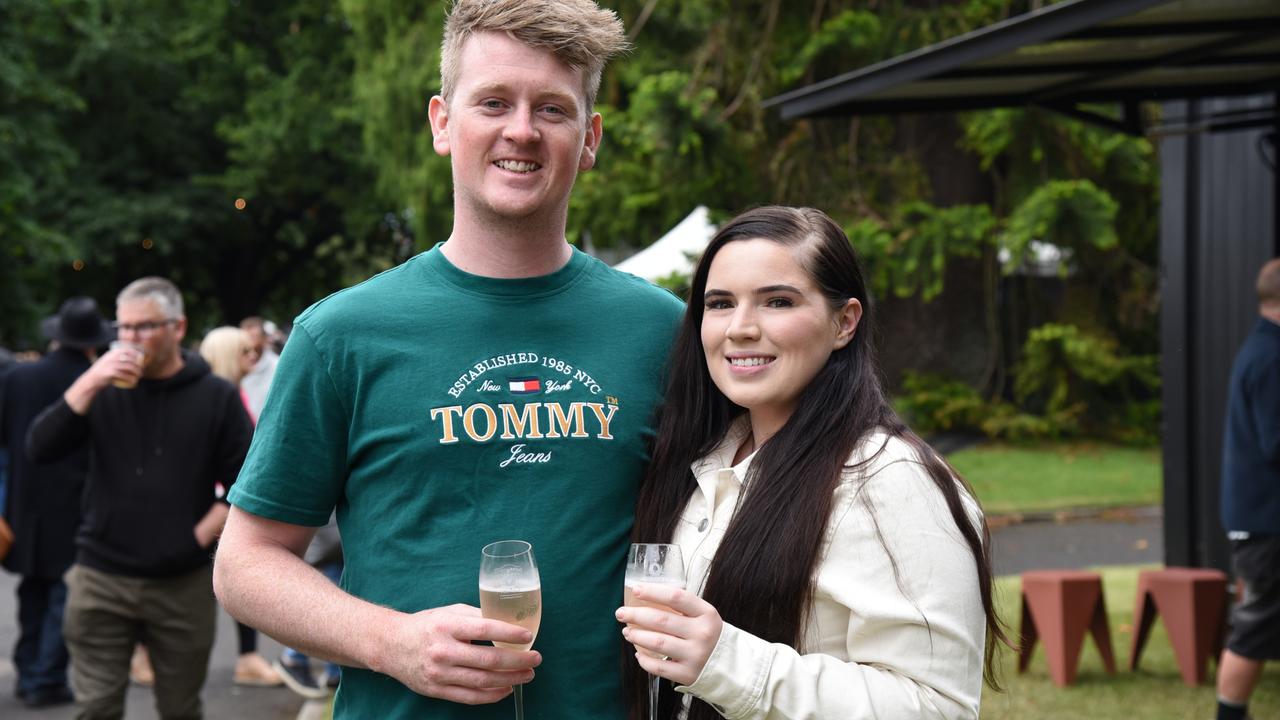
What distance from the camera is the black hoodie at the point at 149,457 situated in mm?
5664

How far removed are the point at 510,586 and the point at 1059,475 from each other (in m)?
14.9

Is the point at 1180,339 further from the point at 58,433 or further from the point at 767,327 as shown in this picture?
the point at 767,327

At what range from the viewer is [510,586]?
2.08m

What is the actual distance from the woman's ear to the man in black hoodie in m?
3.86

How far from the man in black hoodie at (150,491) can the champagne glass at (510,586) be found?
3.89 m

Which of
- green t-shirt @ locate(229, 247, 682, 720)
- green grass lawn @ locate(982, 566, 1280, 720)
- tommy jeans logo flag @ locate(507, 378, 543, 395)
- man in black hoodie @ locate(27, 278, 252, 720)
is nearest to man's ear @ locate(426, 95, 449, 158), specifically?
green t-shirt @ locate(229, 247, 682, 720)

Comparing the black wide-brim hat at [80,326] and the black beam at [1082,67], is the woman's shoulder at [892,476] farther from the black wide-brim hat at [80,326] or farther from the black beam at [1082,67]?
the black wide-brim hat at [80,326]

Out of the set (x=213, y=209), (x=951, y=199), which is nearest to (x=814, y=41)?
(x=951, y=199)

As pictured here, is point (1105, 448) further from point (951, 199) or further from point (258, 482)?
point (258, 482)

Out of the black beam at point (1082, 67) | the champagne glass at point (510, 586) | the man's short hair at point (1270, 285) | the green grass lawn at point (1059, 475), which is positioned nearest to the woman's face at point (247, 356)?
the black beam at point (1082, 67)

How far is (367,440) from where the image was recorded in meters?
2.32

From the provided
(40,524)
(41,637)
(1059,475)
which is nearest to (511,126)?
(40,524)

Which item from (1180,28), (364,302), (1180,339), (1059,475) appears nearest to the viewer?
(364,302)

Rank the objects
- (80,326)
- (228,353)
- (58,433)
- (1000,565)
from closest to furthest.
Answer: (58,433)
(80,326)
(228,353)
(1000,565)
